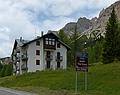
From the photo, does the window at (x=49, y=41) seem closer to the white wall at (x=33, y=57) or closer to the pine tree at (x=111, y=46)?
the white wall at (x=33, y=57)

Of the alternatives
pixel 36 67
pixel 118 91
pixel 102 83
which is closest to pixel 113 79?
pixel 102 83

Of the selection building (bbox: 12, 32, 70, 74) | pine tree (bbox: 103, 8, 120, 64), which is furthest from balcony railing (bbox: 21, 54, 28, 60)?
pine tree (bbox: 103, 8, 120, 64)

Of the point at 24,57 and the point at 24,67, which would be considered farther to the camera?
the point at 24,67

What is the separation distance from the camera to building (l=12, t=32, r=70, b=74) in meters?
88.5

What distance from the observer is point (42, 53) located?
292 ft

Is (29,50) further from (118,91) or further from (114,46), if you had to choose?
(118,91)

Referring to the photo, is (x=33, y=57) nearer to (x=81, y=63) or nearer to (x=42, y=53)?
(x=42, y=53)

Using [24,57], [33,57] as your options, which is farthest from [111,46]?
[24,57]

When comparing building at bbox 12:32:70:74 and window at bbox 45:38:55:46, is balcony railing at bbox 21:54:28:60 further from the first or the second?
Result: window at bbox 45:38:55:46

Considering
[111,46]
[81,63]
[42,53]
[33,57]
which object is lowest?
[81,63]

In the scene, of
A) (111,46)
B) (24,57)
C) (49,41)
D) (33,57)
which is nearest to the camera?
(111,46)

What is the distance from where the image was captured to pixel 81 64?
101ft

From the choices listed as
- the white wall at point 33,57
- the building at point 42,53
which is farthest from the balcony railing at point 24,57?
the white wall at point 33,57

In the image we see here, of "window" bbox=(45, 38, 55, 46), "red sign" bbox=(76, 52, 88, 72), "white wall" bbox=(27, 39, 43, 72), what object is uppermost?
"window" bbox=(45, 38, 55, 46)
